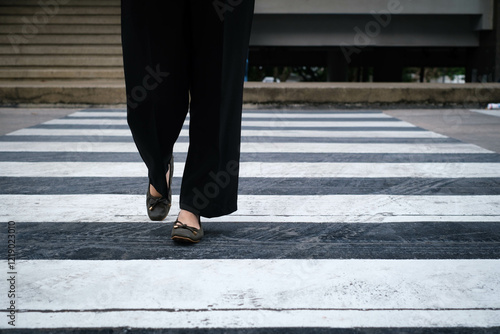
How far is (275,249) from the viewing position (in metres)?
2.21

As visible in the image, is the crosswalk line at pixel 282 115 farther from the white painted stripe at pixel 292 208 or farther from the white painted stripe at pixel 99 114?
the white painted stripe at pixel 292 208

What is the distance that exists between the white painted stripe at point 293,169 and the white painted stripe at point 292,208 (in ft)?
1.97

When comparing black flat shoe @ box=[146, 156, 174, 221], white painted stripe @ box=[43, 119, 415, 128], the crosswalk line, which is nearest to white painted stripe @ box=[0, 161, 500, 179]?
black flat shoe @ box=[146, 156, 174, 221]

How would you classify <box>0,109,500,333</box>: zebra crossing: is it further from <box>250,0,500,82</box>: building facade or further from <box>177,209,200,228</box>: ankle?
<box>250,0,500,82</box>: building facade

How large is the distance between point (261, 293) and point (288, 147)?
3.13m

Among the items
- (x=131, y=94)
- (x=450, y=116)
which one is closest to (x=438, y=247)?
(x=131, y=94)

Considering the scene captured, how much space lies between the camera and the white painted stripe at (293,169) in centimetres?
371

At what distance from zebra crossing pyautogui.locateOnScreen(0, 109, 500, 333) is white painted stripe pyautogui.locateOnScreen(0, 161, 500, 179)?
0.5 inches

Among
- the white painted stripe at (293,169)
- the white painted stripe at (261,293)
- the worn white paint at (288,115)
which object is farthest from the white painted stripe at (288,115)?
the white painted stripe at (261,293)

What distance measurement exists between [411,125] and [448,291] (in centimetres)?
464

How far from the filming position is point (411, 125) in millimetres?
6242

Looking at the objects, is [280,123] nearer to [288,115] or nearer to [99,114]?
[288,115]

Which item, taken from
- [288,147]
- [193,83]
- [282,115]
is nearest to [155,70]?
[193,83]

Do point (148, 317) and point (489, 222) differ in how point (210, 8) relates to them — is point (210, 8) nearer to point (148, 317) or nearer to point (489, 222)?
point (148, 317)
